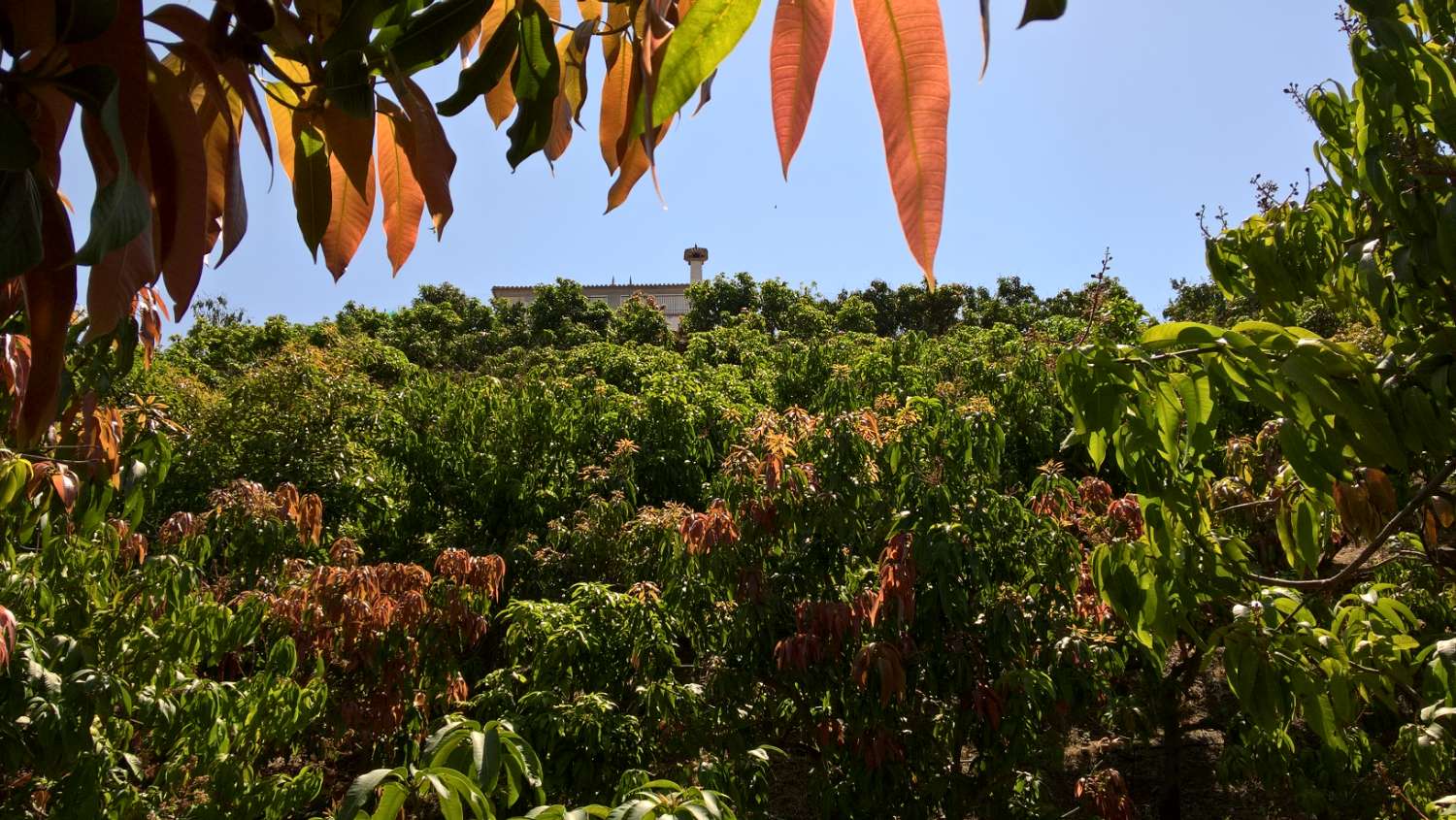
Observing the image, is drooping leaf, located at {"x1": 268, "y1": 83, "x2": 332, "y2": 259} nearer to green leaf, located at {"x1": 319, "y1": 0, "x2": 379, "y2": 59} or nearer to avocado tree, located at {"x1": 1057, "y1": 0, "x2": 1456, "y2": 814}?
green leaf, located at {"x1": 319, "y1": 0, "x2": 379, "y2": 59}

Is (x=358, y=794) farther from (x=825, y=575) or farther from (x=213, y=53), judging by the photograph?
(x=825, y=575)

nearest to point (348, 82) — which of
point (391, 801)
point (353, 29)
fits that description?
point (353, 29)

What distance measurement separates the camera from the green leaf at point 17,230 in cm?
35

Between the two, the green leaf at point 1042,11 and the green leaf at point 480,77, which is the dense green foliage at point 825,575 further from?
the green leaf at point 1042,11

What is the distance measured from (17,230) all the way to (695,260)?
21300 mm

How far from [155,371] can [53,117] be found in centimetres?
1168

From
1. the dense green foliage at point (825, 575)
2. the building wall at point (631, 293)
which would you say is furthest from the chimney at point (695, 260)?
the dense green foliage at point (825, 575)

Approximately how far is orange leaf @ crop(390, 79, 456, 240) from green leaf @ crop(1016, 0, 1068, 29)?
366 millimetres

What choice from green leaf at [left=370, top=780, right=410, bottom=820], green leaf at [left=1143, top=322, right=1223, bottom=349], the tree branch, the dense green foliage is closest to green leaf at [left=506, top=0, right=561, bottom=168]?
the dense green foliage

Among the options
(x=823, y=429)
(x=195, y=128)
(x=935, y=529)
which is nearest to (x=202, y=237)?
(x=195, y=128)

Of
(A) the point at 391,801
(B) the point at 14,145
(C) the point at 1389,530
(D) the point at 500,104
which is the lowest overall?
(A) the point at 391,801

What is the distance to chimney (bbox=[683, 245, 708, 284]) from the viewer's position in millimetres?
21188

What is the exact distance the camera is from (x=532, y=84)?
54 centimetres

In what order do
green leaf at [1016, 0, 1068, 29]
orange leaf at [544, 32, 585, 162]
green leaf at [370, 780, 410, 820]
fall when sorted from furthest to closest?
green leaf at [370, 780, 410, 820]
orange leaf at [544, 32, 585, 162]
green leaf at [1016, 0, 1068, 29]
